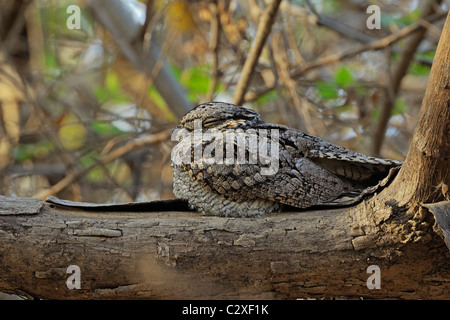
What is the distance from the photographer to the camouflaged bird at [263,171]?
2787 mm

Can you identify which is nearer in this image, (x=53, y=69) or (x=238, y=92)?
(x=238, y=92)

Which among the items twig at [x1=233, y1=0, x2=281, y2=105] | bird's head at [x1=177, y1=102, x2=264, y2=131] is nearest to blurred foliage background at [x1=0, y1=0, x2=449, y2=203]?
twig at [x1=233, y1=0, x2=281, y2=105]

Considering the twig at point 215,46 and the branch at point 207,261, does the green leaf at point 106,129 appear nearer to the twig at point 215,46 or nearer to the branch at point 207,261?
the twig at point 215,46

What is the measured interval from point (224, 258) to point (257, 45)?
7.42 feet

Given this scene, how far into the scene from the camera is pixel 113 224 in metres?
2.71

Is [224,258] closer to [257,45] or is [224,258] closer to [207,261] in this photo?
[207,261]

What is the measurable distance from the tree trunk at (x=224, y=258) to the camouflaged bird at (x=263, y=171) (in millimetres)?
150

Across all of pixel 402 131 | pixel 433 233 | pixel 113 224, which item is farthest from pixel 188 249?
pixel 402 131

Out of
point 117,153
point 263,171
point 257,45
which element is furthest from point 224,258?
point 117,153

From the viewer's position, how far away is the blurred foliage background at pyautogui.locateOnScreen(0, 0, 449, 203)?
5277 millimetres

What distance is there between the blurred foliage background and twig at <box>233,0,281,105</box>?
49cm

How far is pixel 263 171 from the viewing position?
9.15 ft
